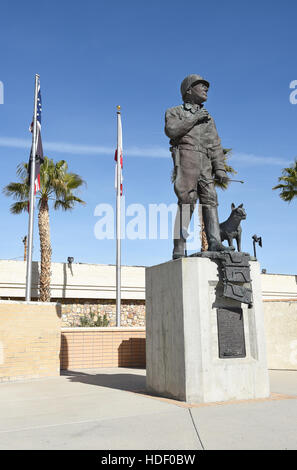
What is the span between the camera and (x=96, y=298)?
870 inches

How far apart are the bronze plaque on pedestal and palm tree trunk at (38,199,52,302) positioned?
1408 centimetres

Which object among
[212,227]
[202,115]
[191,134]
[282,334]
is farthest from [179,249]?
[282,334]

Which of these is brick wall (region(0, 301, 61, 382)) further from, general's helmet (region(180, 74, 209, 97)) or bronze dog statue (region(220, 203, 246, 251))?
general's helmet (region(180, 74, 209, 97))

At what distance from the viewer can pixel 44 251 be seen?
66.0 feet

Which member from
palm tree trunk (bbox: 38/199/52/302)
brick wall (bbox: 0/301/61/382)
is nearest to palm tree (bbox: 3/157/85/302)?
palm tree trunk (bbox: 38/199/52/302)

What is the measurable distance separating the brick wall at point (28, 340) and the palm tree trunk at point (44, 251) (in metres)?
8.38

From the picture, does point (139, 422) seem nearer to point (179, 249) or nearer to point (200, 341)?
point (200, 341)

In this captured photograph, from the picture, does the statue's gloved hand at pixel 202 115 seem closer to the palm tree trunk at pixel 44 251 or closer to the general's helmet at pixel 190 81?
the general's helmet at pixel 190 81

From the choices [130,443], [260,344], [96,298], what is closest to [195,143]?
[260,344]

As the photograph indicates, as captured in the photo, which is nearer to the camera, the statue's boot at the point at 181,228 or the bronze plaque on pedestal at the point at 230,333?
the bronze plaque on pedestal at the point at 230,333

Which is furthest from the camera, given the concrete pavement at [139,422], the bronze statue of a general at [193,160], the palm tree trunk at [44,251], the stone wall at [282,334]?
the palm tree trunk at [44,251]

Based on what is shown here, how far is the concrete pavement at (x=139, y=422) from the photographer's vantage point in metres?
3.77

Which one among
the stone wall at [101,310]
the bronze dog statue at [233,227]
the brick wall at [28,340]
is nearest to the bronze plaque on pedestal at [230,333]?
the bronze dog statue at [233,227]
